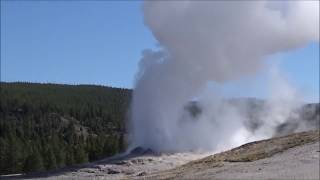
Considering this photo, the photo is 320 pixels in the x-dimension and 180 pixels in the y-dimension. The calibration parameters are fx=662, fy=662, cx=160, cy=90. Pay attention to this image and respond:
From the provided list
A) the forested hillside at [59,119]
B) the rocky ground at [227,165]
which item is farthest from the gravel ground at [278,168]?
the forested hillside at [59,119]

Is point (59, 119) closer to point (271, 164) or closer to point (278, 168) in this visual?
point (271, 164)

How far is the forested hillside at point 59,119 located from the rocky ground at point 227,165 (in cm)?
2791

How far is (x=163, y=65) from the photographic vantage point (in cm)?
4369

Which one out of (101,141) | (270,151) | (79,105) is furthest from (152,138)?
(79,105)

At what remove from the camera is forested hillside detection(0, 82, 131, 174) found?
65.0 meters

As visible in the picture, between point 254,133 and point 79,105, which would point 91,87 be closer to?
point 79,105

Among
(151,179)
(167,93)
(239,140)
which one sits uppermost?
(167,93)

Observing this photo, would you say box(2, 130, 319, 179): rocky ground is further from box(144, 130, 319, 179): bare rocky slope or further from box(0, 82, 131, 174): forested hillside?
box(0, 82, 131, 174): forested hillside

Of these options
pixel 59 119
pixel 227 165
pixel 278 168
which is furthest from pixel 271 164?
pixel 59 119

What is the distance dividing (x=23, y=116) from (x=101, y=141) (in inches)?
2093

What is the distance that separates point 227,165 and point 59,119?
317 feet

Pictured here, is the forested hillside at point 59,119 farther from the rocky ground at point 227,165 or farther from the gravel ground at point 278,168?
the gravel ground at point 278,168

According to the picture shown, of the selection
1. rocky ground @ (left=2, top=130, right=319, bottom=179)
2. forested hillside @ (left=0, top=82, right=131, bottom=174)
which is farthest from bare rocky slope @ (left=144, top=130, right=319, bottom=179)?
forested hillside @ (left=0, top=82, right=131, bottom=174)

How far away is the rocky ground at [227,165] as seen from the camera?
1898 cm
